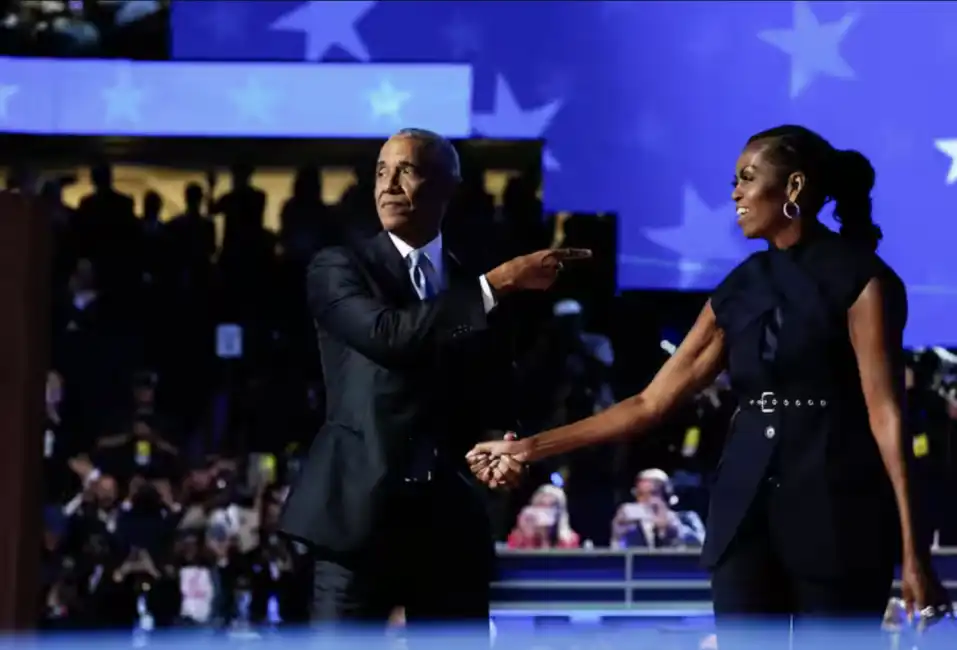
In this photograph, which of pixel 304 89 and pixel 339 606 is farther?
pixel 304 89

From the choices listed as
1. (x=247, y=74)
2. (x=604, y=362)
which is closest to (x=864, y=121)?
(x=604, y=362)

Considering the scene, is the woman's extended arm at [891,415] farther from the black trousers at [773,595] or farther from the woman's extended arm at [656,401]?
the woman's extended arm at [656,401]

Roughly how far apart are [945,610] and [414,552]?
2.81 ft

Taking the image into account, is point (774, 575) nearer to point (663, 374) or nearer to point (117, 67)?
point (663, 374)

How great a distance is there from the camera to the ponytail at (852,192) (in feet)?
8.07

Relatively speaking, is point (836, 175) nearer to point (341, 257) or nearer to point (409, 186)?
point (409, 186)

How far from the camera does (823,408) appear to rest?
91.7 inches

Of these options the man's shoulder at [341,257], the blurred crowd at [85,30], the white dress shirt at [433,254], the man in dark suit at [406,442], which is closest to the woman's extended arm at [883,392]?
the man in dark suit at [406,442]

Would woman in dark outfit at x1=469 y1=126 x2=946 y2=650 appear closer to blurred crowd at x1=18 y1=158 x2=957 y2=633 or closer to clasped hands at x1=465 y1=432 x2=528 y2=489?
clasped hands at x1=465 y1=432 x2=528 y2=489

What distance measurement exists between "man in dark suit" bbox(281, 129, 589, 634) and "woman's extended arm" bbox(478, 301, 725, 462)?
0.26 feet

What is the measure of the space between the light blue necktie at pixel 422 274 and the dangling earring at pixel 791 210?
64cm

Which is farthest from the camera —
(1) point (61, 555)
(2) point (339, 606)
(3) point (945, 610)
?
(1) point (61, 555)

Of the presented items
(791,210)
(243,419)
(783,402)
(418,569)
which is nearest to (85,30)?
(243,419)

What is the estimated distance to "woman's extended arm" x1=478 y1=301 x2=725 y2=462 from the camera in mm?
2543
